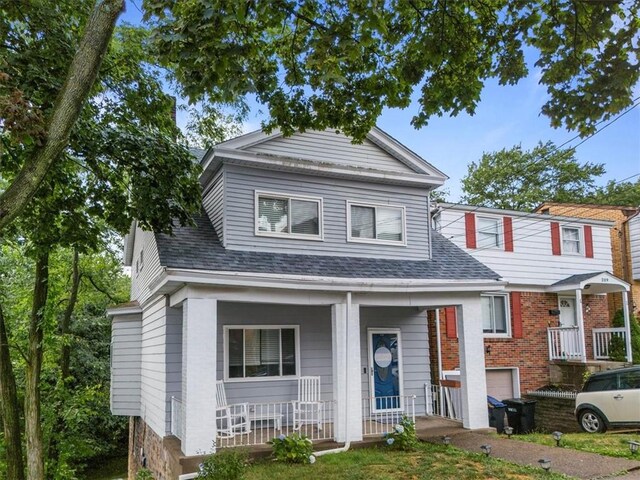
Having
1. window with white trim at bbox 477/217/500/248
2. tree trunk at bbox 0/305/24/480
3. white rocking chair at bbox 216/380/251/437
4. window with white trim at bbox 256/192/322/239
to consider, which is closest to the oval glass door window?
window with white trim at bbox 256/192/322/239

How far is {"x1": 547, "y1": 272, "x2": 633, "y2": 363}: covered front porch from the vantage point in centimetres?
1597

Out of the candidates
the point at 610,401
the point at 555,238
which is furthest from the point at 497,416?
the point at 555,238

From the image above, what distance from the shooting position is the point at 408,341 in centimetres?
1230

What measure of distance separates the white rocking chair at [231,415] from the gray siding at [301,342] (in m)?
0.38

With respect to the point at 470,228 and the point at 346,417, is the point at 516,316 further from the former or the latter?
the point at 346,417

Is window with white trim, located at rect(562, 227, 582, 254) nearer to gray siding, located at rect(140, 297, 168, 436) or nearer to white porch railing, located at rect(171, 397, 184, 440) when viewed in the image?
gray siding, located at rect(140, 297, 168, 436)

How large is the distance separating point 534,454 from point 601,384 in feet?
14.2

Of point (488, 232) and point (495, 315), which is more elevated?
point (488, 232)

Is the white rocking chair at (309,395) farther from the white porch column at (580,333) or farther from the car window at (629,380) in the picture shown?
the white porch column at (580,333)

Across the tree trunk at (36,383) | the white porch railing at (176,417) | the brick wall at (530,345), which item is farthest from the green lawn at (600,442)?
the tree trunk at (36,383)

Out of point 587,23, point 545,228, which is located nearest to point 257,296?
point 587,23

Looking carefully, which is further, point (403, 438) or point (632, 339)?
point (632, 339)

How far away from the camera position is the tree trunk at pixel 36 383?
13.0m

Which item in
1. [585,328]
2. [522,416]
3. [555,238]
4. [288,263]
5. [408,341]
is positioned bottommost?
[522,416]
